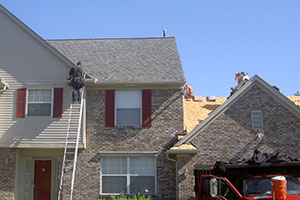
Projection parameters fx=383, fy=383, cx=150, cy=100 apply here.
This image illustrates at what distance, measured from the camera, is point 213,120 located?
47.7 ft

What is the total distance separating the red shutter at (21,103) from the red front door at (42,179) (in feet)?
7.27

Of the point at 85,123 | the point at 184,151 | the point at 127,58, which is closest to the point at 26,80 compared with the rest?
the point at 85,123

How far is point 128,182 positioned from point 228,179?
6624 millimetres

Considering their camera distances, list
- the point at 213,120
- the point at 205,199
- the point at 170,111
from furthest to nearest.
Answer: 1. the point at 170,111
2. the point at 213,120
3. the point at 205,199

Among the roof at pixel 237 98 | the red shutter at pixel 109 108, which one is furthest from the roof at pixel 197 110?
the red shutter at pixel 109 108

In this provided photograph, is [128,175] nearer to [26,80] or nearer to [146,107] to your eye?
[146,107]

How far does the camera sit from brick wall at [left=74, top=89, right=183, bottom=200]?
1509 cm

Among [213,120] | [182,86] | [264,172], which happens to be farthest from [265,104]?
[264,172]

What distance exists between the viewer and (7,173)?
15.1m

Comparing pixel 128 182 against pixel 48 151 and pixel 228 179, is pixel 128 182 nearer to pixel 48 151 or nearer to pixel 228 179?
pixel 48 151

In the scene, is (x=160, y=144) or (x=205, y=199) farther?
(x=160, y=144)

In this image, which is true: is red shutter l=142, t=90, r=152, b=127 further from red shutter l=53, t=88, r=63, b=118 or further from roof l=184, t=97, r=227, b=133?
red shutter l=53, t=88, r=63, b=118

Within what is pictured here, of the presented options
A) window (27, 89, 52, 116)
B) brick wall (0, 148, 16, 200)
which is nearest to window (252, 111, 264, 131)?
window (27, 89, 52, 116)

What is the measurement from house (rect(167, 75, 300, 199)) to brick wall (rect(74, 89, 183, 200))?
2.88 ft
